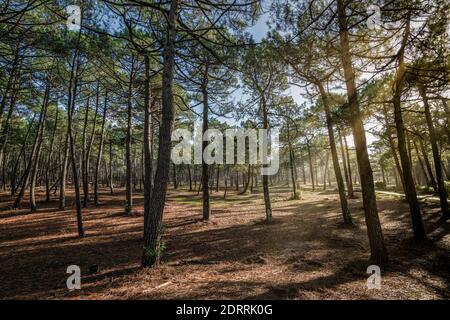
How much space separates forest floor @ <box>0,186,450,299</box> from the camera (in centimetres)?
467

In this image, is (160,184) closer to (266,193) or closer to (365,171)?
(365,171)

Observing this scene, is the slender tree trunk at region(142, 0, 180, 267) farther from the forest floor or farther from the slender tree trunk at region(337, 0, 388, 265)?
the slender tree trunk at region(337, 0, 388, 265)

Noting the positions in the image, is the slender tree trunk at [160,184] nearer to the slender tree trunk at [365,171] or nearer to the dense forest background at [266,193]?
the dense forest background at [266,193]

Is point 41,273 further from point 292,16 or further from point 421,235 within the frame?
point 421,235

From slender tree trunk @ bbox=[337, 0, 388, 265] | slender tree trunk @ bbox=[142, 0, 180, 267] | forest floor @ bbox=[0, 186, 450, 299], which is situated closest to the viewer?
forest floor @ bbox=[0, 186, 450, 299]

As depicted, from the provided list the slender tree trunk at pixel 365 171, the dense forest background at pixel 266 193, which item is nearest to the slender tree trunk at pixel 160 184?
the dense forest background at pixel 266 193

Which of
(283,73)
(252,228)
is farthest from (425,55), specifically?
(252,228)

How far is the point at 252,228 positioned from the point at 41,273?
856 cm

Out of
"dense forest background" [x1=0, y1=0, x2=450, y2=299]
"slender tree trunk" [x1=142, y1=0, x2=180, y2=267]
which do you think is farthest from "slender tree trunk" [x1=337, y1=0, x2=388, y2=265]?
"slender tree trunk" [x1=142, y1=0, x2=180, y2=267]

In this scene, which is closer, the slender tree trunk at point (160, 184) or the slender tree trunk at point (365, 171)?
the slender tree trunk at point (160, 184)

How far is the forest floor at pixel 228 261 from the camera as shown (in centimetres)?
467

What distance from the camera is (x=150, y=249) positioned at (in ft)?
19.0
